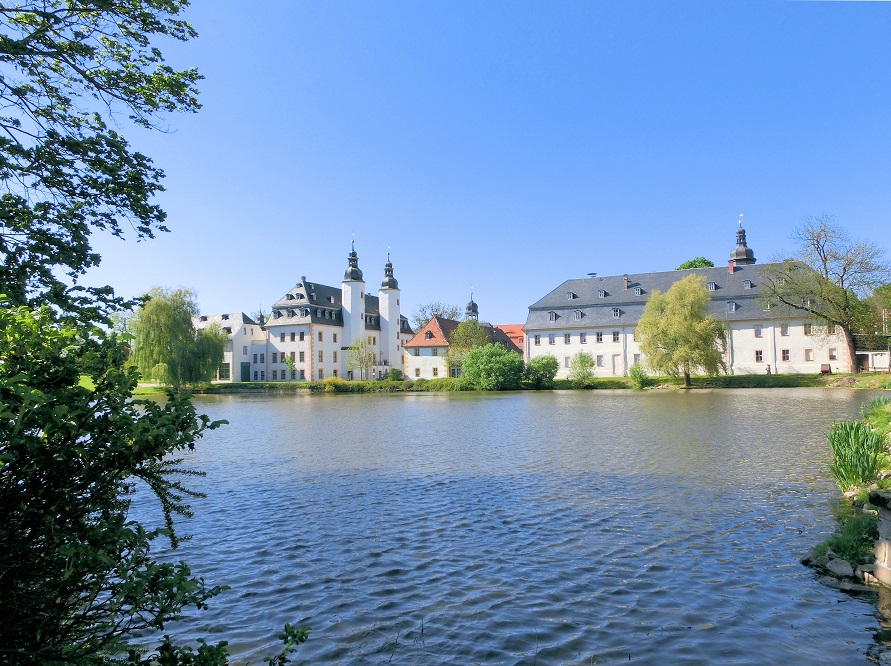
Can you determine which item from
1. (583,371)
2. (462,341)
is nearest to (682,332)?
(583,371)

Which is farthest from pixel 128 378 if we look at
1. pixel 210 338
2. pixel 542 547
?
pixel 210 338

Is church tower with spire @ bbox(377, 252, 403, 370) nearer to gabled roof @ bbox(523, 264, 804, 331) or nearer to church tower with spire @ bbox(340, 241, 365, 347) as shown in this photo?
church tower with spire @ bbox(340, 241, 365, 347)

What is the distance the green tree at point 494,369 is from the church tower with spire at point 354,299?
27070 mm

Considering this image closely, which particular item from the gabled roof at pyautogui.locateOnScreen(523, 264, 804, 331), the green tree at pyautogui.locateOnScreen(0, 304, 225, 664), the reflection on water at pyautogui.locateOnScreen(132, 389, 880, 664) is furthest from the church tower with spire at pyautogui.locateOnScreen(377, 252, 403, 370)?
the green tree at pyautogui.locateOnScreen(0, 304, 225, 664)

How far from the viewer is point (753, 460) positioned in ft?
46.6

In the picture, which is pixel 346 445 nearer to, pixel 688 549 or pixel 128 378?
pixel 688 549

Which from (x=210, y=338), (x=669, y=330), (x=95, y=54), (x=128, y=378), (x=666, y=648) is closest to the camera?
(x=128, y=378)

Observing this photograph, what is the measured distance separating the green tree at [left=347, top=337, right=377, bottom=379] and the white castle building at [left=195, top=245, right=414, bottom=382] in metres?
1.46

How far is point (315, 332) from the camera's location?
76.0 m

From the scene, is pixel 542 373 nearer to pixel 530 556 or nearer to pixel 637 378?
pixel 637 378

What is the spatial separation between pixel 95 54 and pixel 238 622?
678 cm

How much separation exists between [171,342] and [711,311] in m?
54.4

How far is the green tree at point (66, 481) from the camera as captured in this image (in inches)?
103

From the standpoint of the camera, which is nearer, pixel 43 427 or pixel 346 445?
pixel 43 427
